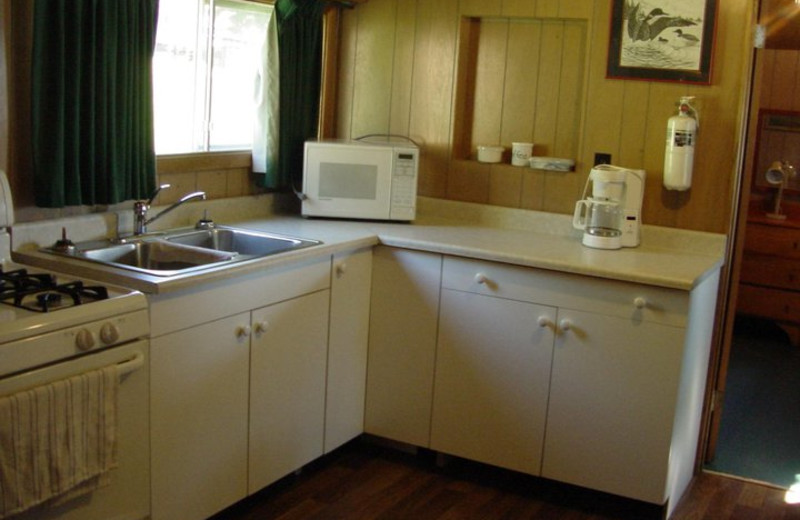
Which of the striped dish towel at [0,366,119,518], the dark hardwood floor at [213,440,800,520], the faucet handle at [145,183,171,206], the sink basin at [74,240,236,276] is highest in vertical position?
the faucet handle at [145,183,171,206]

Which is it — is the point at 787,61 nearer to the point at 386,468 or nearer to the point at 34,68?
the point at 386,468

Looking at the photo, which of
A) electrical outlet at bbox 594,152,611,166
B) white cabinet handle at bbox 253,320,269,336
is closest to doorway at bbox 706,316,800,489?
electrical outlet at bbox 594,152,611,166

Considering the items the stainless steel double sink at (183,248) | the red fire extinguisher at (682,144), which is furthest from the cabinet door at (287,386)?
the red fire extinguisher at (682,144)

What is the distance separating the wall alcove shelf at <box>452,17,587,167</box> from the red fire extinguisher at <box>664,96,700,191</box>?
0.44 meters

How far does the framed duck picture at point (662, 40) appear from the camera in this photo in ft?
11.2

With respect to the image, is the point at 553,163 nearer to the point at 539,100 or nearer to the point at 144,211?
the point at 539,100

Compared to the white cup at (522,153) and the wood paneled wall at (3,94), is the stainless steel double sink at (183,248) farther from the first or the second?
the white cup at (522,153)

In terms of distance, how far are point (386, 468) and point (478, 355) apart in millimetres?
590

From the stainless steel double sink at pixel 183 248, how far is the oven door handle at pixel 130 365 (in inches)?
10.0

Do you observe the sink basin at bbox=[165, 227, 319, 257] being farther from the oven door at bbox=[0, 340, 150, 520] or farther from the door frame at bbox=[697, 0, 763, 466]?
the door frame at bbox=[697, 0, 763, 466]

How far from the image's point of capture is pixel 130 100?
304 cm

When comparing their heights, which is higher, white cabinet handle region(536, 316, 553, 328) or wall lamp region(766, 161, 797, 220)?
wall lamp region(766, 161, 797, 220)

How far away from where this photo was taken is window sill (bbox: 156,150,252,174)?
3337 mm

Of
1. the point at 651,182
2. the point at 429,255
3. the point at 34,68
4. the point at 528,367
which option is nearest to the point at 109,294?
the point at 34,68
